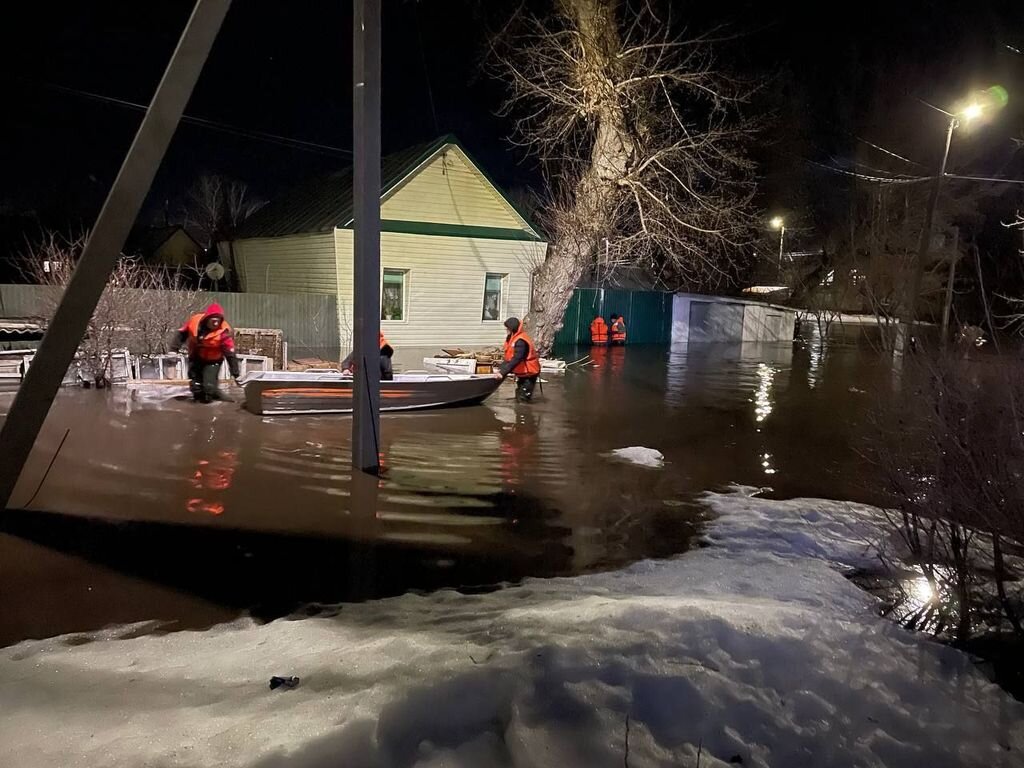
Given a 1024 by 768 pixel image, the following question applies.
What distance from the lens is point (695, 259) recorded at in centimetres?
2020

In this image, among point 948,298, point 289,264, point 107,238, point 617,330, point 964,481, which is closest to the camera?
point 964,481

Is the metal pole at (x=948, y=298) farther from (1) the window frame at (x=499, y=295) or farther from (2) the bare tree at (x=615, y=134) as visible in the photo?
(1) the window frame at (x=499, y=295)

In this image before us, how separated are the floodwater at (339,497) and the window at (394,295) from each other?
24.6ft

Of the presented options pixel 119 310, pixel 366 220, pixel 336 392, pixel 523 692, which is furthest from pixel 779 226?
pixel 523 692

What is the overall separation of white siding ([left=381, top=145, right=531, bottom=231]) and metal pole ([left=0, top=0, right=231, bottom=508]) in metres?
13.7

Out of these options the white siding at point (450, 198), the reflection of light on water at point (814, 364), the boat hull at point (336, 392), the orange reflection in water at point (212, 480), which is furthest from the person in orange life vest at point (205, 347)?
the reflection of light on water at point (814, 364)

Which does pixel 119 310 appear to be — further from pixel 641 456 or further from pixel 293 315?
pixel 641 456

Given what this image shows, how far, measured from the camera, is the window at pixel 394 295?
20.0m

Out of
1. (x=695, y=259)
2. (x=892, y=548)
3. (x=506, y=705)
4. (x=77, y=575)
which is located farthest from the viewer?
(x=695, y=259)

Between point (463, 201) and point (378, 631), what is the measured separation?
17.7 meters

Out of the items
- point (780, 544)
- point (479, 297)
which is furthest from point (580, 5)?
point (780, 544)

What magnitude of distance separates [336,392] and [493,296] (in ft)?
36.9

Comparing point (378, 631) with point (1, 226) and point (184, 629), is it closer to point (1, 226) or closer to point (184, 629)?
point (184, 629)

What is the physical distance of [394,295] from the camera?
66.1 ft
